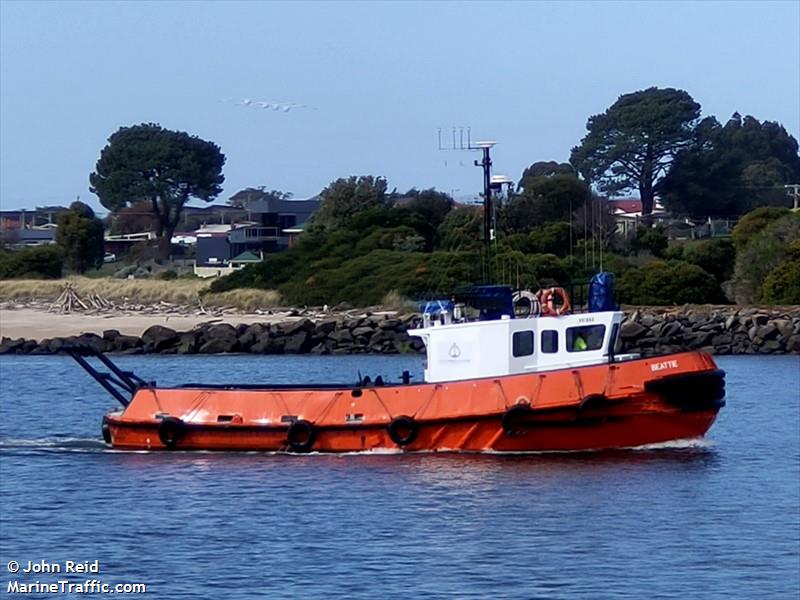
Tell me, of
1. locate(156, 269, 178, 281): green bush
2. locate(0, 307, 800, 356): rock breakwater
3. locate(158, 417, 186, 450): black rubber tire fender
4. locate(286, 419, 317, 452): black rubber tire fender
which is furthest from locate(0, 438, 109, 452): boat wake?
locate(156, 269, 178, 281): green bush

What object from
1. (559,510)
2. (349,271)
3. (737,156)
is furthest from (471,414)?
(737,156)

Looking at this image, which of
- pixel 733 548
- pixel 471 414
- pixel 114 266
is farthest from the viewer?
pixel 114 266

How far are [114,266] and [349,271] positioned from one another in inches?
1043

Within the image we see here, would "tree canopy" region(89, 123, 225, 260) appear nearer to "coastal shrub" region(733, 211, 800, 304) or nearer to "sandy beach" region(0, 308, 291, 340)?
"sandy beach" region(0, 308, 291, 340)

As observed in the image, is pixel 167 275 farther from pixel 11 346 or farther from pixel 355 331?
pixel 355 331

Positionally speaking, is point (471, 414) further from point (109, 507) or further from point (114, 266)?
point (114, 266)

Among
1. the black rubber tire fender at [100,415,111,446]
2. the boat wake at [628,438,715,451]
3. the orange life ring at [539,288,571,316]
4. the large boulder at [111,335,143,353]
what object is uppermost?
the orange life ring at [539,288,571,316]

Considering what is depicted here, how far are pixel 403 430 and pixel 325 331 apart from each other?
28039 mm

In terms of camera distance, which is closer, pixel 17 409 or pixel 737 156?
pixel 17 409

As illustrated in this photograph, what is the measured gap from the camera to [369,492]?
979 inches

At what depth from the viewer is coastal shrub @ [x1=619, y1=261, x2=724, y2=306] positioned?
60.1 m

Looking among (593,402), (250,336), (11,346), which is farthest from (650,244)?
(593,402)

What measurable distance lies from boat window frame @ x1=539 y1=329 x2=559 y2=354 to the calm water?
5.32 feet

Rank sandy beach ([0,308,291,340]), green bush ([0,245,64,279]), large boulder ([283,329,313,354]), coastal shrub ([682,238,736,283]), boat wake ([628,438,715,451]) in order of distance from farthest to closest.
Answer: green bush ([0,245,64,279]), coastal shrub ([682,238,736,283]), sandy beach ([0,308,291,340]), large boulder ([283,329,313,354]), boat wake ([628,438,715,451])
